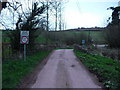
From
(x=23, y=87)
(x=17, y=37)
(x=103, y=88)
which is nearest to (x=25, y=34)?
(x=17, y=37)

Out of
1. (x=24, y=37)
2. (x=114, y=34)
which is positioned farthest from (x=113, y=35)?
(x=24, y=37)

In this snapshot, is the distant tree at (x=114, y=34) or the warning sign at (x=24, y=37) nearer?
the warning sign at (x=24, y=37)

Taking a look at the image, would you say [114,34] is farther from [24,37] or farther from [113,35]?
[24,37]

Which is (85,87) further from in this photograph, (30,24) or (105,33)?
(105,33)

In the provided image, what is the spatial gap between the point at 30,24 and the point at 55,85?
1434 centimetres

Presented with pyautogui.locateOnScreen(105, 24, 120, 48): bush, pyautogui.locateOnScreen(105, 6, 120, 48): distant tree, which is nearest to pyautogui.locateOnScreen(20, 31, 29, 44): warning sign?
pyautogui.locateOnScreen(105, 6, 120, 48): distant tree

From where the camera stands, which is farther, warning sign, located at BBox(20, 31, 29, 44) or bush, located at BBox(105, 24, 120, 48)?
bush, located at BBox(105, 24, 120, 48)

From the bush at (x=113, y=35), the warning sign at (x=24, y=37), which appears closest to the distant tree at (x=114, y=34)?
the bush at (x=113, y=35)

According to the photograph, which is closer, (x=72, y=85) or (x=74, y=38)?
(x=72, y=85)

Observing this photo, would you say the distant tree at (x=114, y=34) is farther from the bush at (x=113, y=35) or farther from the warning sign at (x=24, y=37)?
the warning sign at (x=24, y=37)

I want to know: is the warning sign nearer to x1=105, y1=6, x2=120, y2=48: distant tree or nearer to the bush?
x1=105, y1=6, x2=120, y2=48: distant tree

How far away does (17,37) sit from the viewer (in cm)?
1930

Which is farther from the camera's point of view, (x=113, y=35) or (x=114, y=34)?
(x=113, y=35)

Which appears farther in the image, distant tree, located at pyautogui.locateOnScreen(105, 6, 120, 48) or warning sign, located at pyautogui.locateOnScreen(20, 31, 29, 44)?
Answer: distant tree, located at pyautogui.locateOnScreen(105, 6, 120, 48)
